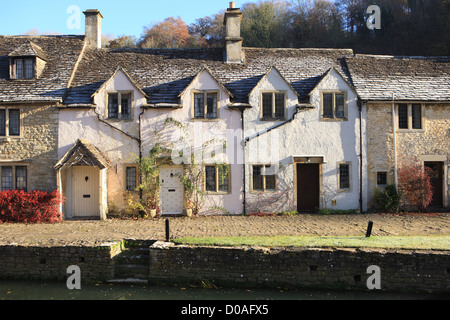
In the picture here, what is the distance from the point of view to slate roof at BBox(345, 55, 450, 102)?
56.6 feet

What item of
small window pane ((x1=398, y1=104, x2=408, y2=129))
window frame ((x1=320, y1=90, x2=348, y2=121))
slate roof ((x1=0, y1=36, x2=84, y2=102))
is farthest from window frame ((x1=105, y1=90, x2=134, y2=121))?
small window pane ((x1=398, y1=104, x2=408, y2=129))

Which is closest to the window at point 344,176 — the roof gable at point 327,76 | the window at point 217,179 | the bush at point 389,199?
the bush at point 389,199

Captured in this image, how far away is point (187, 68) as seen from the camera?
1845cm

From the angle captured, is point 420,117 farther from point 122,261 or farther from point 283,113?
point 122,261

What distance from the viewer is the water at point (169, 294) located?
933 cm

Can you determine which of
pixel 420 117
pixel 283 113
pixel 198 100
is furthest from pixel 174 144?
pixel 420 117

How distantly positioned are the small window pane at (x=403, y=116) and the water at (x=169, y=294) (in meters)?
10.1

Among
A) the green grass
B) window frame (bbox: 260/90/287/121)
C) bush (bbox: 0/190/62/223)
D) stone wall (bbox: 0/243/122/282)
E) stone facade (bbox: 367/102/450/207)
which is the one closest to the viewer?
the green grass

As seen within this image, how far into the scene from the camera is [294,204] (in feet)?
55.2

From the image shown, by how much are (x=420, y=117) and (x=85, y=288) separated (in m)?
16.6

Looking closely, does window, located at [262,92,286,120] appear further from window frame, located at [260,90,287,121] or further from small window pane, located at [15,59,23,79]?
small window pane, located at [15,59,23,79]

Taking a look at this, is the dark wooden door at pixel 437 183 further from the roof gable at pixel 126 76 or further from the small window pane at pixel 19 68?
the small window pane at pixel 19 68

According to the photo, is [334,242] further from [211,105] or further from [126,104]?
[126,104]

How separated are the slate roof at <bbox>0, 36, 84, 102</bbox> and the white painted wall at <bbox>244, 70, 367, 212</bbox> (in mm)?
9393
